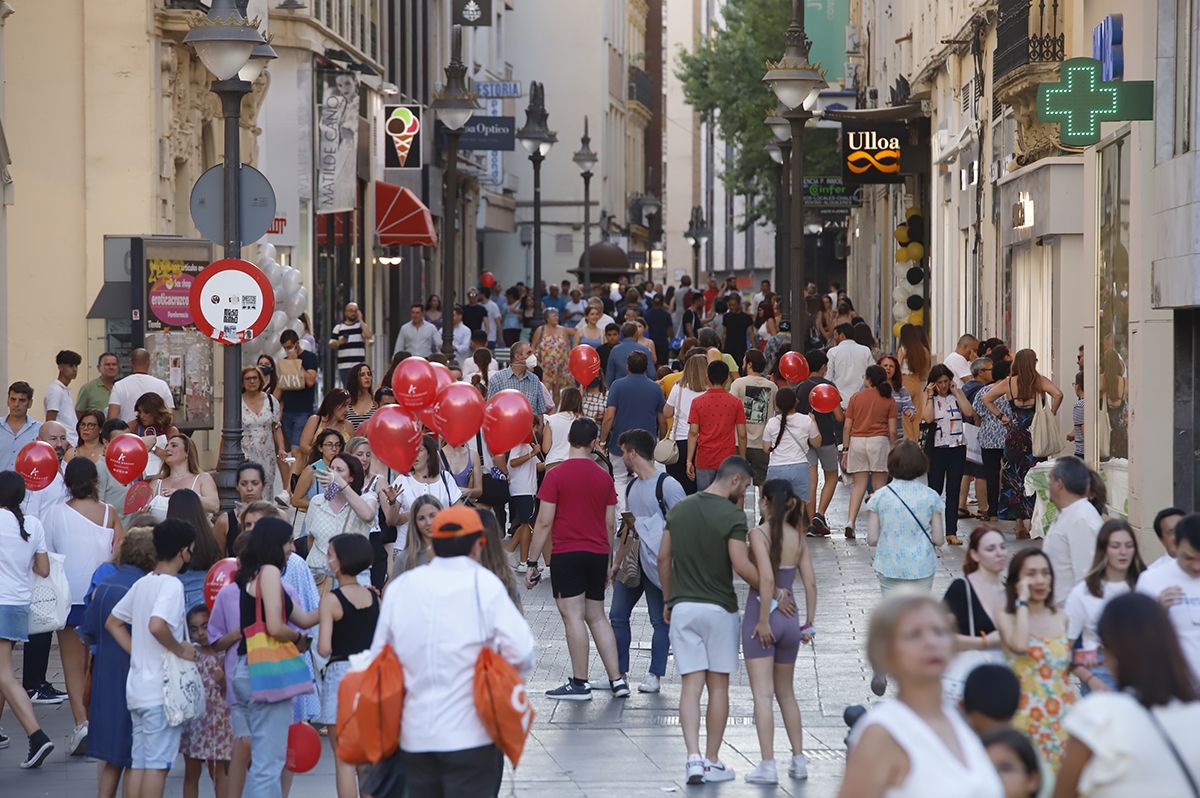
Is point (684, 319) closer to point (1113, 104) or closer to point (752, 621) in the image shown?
point (1113, 104)

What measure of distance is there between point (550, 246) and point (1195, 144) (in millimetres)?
55942

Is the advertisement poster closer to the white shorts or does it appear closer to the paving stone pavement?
the paving stone pavement

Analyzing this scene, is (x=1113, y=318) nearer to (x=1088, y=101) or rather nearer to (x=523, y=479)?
(x=1088, y=101)

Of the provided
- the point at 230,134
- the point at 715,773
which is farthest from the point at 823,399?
the point at 715,773

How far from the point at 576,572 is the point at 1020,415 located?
25.4ft

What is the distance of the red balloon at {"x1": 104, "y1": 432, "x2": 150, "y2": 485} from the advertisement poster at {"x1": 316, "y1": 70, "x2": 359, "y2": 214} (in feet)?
66.6

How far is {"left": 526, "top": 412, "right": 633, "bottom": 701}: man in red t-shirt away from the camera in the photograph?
483 inches

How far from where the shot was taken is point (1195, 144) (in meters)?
15.1

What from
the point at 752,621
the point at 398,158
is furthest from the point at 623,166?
the point at 752,621

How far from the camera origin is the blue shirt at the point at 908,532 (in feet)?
37.1

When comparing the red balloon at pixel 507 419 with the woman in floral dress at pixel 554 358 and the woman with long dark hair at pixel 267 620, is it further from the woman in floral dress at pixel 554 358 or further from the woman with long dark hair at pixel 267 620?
the woman in floral dress at pixel 554 358

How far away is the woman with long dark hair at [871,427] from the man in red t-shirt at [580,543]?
22.0 feet

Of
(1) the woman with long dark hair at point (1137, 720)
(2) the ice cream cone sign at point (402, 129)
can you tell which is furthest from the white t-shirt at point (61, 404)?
(2) the ice cream cone sign at point (402, 129)

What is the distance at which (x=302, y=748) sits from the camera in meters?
8.75
